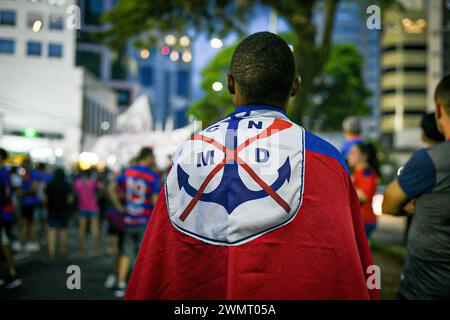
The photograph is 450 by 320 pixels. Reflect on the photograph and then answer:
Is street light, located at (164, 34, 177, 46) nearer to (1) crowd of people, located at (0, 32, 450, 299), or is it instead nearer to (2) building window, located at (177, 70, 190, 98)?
(1) crowd of people, located at (0, 32, 450, 299)

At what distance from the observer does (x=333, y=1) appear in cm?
858

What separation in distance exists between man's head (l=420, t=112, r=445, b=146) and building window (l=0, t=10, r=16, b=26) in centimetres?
340

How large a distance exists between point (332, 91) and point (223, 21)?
25.8 metres

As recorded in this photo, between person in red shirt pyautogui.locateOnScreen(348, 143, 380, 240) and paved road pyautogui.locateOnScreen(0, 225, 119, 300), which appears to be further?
paved road pyautogui.locateOnScreen(0, 225, 119, 300)

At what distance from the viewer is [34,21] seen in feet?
12.1

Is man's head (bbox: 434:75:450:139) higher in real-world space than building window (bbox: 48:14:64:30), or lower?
lower

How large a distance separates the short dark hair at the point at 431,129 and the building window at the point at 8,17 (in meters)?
3.40

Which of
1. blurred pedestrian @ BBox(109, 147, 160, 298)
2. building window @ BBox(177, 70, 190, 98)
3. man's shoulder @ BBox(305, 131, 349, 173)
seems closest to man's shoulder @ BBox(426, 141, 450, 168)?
man's shoulder @ BBox(305, 131, 349, 173)

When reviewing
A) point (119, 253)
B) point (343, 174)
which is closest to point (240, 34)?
point (119, 253)

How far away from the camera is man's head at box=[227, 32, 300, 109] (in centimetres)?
192

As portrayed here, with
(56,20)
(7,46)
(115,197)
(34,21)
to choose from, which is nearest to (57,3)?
(56,20)

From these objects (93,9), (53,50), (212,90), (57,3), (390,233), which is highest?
(93,9)

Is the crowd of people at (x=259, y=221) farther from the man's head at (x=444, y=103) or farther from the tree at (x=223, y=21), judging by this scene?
the tree at (x=223, y=21)

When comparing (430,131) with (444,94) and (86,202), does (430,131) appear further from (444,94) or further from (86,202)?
(86,202)
